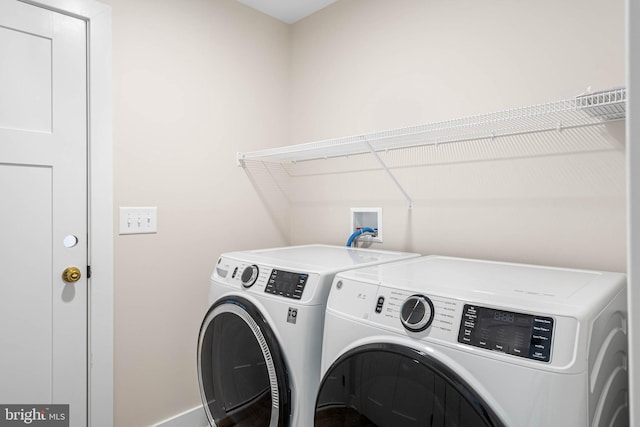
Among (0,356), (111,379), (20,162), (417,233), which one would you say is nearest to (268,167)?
(417,233)

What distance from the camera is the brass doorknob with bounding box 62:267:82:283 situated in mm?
1616

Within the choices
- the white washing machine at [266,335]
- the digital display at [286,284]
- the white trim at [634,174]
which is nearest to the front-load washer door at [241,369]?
the white washing machine at [266,335]

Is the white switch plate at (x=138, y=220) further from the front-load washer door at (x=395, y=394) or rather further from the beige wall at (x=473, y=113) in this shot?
the front-load washer door at (x=395, y=394)

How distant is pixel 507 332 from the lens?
2.73 ft

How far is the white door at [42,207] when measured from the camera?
1.49 m

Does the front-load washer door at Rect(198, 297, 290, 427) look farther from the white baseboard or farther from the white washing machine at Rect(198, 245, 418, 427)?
the white baseboard

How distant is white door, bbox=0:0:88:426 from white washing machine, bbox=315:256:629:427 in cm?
119

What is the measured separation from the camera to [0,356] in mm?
1480

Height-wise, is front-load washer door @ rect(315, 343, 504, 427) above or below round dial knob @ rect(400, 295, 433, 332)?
below

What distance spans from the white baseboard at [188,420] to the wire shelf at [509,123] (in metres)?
1.42

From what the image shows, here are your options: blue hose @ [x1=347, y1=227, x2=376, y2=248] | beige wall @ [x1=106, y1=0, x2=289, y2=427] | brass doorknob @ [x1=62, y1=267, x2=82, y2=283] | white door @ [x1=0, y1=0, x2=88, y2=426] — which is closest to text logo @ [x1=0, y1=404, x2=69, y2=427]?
white door @ [x1=0, y1=0, x2=88, y2=426]

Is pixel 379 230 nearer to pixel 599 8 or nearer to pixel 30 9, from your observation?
pixel 599 8

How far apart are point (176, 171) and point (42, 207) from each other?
1.93ft

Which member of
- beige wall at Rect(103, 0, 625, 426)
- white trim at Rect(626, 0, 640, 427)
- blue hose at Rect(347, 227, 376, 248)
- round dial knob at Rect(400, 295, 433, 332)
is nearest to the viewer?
white trim at Rect(626, 0, 640, 427)
